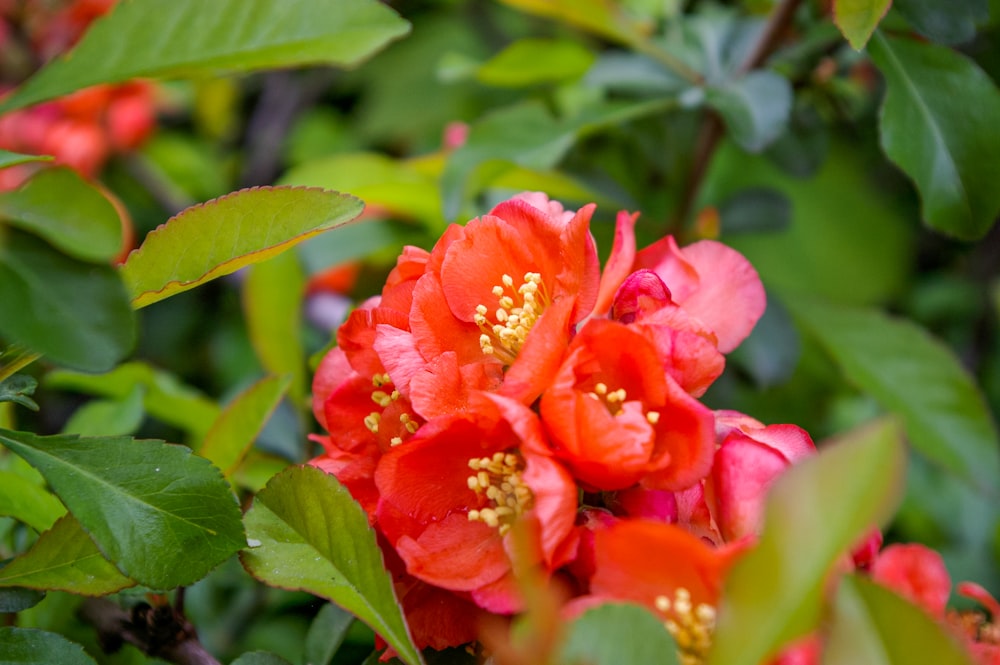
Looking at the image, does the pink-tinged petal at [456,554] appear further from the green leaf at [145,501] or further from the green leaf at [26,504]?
the green leaf at [26,504]

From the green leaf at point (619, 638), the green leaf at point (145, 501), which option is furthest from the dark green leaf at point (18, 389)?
the green leaf at point (619, 638)

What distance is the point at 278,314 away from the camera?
39.9 inches

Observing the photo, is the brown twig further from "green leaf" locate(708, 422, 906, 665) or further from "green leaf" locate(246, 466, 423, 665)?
"green leaf" locate(708, 422, 906, 665)

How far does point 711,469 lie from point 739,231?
26.0 inches

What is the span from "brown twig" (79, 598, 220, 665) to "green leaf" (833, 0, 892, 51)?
571 millimetres

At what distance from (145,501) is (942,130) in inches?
24.7

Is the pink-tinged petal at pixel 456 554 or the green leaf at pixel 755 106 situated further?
the green leaf at pixel 755 106

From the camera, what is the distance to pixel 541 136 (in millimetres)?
927

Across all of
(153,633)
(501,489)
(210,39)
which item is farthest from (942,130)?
(153,633)

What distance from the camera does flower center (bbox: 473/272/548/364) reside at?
0.53 metres

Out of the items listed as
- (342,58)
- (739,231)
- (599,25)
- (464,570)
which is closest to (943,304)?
(739,231)

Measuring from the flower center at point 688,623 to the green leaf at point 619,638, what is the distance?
0.04m

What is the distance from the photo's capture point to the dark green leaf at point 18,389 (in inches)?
19.7

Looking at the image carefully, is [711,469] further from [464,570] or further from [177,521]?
[177,521]
